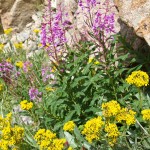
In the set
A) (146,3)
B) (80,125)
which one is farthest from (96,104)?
(146,3)

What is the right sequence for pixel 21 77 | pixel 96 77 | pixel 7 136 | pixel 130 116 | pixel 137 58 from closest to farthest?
1. pixel 130 116
2. pixel 7 136
3. pixel 96 77
4. pixel 137 58
5. pixel 21 77

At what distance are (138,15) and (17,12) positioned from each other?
531cm

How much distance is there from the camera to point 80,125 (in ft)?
12.2

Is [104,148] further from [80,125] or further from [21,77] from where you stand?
[21,77]

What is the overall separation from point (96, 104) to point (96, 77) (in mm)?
349

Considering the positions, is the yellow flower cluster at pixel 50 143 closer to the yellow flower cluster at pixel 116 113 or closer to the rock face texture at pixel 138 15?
the yellow flower cluster at pixel 116 113

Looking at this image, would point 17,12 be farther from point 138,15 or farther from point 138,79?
point 138,79

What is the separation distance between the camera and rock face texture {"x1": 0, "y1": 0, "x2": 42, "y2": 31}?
862 centimetres

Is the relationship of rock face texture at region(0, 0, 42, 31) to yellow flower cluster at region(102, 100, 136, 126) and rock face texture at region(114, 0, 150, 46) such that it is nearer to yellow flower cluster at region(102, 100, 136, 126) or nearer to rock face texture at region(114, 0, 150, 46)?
rock face texture at region(114, 0, 150, 46)

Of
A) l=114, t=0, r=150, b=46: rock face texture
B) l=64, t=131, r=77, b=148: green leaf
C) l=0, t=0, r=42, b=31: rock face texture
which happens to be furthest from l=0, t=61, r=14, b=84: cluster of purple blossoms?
l=0, t=0, r=42, b=31: rock face texture

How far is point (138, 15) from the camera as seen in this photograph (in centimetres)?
380

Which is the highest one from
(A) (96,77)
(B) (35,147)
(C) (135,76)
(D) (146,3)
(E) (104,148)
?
(D) (146,3)

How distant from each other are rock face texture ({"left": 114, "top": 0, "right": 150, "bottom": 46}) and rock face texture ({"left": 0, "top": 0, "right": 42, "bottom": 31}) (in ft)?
16.1

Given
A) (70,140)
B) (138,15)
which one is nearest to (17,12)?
(138,15)
